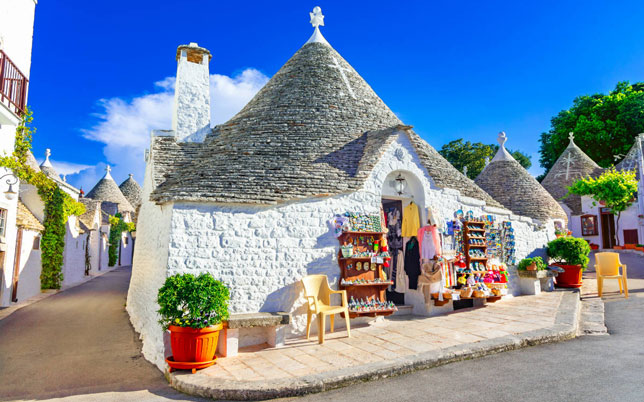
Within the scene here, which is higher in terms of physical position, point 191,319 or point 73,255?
point 73,255

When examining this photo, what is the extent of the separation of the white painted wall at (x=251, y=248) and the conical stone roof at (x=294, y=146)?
253 mm

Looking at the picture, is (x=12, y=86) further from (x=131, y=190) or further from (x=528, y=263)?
(x=131, y=190)

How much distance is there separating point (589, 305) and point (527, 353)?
475 centimetres

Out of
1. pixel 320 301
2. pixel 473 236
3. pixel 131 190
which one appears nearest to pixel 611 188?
pixel 473 236

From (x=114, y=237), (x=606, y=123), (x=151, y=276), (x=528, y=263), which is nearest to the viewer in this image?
(x=151, y=276)

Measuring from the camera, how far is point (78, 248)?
20516mm

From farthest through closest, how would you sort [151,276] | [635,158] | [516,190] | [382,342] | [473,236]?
[635,158] → [516,190] → [473,236] → [151,276] → [382,342]

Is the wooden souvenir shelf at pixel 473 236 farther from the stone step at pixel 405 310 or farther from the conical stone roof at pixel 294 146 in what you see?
the stone step at pixel 405 310

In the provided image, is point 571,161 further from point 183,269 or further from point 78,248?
point 78,248

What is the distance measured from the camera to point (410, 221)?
929cm

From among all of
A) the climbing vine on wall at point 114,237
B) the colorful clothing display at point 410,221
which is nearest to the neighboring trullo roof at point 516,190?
the colorful clothing display at point 410,221

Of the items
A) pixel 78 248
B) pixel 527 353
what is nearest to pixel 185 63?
pixel 527 353

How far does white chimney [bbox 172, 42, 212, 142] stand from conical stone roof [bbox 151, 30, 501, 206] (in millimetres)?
315

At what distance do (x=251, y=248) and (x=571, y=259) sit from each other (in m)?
10.2
